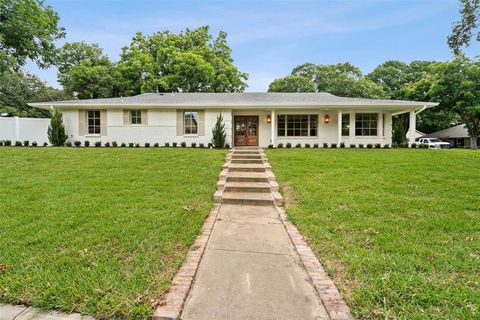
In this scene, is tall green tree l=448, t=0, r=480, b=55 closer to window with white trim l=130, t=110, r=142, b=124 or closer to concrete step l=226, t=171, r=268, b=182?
concrete step l=226, t=171, r=268, b=182

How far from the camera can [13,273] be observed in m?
2.46

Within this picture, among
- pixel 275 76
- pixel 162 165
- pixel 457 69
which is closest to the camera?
pixel 162 165

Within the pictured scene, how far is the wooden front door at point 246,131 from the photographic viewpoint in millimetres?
14422

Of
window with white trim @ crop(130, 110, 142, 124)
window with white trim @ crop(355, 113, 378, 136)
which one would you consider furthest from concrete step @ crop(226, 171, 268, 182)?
window with white trim @ crop(355, 113, 378, 136)

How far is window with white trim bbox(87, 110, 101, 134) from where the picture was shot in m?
13.8

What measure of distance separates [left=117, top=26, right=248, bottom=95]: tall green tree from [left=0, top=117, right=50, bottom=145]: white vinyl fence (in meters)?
10.2

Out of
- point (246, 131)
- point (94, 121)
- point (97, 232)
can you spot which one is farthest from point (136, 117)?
point (97, 232)

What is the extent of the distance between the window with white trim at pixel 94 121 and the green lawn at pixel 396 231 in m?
11.2

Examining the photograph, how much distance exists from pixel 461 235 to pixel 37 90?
3693cm

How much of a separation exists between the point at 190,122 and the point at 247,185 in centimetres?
864

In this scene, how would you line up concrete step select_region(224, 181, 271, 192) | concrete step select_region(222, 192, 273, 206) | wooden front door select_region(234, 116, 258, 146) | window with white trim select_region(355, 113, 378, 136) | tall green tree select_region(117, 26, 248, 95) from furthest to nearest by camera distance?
1. tall green tree select_region(117, 26, 248, 95)
2. wooden front door select_region(234, 116, 258, 146)
3. window with white trim select_region(355, 113, 378, 136)
4. concrete step select_region(224, 181, 271, 192)
5. concrete step select_region(222, 192, 273, 206)

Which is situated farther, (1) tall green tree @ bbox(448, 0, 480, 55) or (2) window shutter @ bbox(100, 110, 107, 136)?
(2) window shutter @ bbox(100, 110, 107, 136)

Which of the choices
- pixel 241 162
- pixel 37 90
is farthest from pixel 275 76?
pixel 37 90

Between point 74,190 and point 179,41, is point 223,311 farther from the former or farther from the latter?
point 179,41
